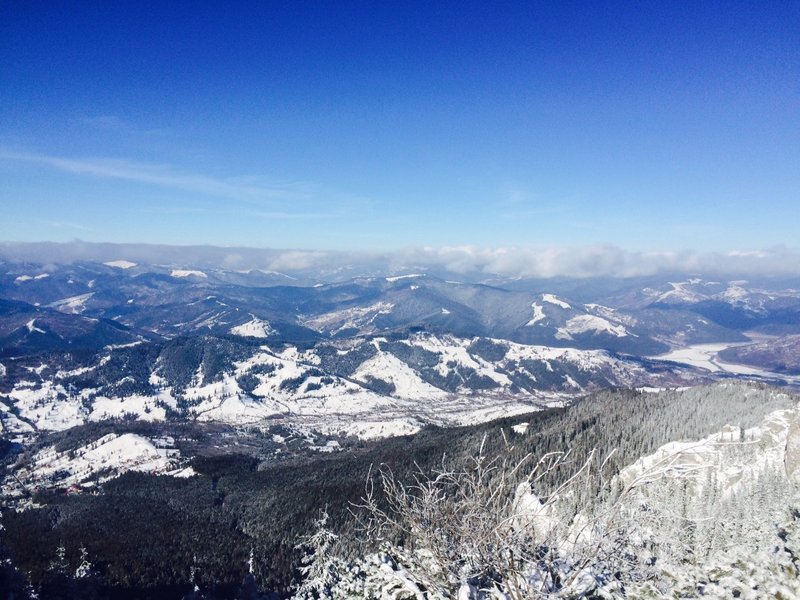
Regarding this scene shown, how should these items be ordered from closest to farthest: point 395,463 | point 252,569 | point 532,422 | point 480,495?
point 480,495, point 252,569, point 395,463, point 532,422

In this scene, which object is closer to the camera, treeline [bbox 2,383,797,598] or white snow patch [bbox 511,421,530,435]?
treeline [bbox 2,383,797,598]

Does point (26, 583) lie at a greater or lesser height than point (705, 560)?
lesser

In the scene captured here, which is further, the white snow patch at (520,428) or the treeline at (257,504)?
the white snow patch at (520,428)

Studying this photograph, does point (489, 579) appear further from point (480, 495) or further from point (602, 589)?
point (602, 589)

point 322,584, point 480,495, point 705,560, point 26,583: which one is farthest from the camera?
point 26,583

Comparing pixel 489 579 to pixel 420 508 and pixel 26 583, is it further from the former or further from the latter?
pixel 26 583

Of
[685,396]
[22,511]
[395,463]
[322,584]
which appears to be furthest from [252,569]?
[685,396]

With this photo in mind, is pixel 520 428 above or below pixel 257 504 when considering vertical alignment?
above

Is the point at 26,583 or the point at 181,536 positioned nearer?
the point at 26,583

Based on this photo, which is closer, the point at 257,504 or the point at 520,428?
the point at 257,504

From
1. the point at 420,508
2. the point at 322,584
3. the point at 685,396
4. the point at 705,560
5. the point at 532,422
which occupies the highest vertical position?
the point at 420,508
